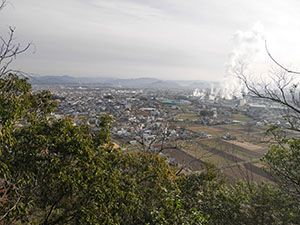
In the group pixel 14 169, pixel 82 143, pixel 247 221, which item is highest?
pixel 82 143

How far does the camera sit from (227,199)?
230 inches

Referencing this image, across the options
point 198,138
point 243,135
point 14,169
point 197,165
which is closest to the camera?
point 14,169

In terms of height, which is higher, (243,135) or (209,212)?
(209,212)

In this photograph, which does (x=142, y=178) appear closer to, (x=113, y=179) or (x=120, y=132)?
(x=113, y=179)

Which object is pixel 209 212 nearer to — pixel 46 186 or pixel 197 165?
pixel 46 186

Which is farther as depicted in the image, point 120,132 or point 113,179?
point 120,132

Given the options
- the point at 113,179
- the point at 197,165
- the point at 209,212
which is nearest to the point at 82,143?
the point at 113,179

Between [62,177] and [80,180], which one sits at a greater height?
[62,177]

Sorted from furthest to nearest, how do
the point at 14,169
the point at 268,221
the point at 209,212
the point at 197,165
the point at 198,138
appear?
the point at 198,138 < the point at 197,165 < the point at 209,212 < the point at 268,221 < the point at 14,169

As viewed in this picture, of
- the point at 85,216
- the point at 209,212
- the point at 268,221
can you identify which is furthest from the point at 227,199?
the point at 85,216

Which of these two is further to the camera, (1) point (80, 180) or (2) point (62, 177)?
(1) point (80, 180)

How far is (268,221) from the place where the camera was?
5359 millimetres

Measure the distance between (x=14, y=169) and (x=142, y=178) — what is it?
3.27m

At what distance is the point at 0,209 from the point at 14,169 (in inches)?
33.2
